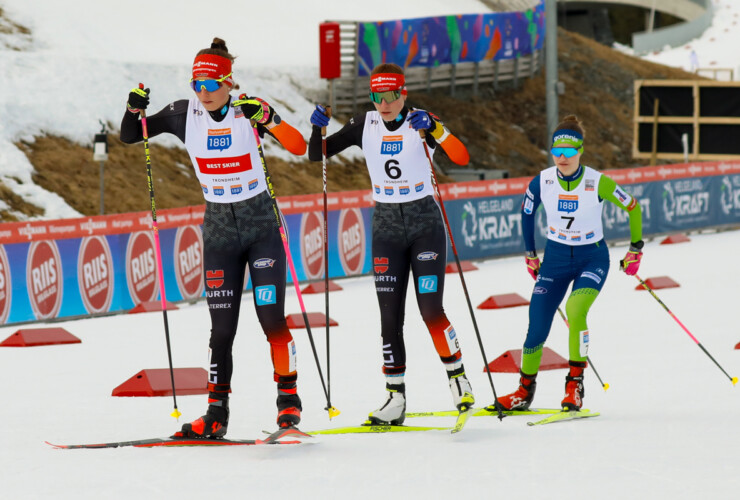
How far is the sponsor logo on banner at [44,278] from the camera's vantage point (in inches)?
565

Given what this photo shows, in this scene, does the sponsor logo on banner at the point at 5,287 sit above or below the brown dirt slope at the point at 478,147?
below

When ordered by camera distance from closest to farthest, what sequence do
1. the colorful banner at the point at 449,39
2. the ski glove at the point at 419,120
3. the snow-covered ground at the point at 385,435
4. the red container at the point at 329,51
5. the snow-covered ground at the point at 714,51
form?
the snow-covered ground at the point at 385,435, the ski glove at the point at 419,120, the red container at the point at 329,51, the colorful banner at the point at 449,39, the snow-covered ground at the point at 714,51

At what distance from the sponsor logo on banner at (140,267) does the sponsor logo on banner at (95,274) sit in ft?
1.04

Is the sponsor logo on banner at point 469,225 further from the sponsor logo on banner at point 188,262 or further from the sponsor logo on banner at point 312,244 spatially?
the sponsor logo on banner at point 188,262

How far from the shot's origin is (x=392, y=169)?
7719 millimetres

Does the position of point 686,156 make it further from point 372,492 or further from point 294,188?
point 372,492

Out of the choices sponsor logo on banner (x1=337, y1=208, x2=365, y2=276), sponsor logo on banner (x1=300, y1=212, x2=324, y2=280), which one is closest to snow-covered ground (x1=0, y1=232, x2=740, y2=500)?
sponsor logo on banner (x1=300, y1=212, x2=324, y2=280)

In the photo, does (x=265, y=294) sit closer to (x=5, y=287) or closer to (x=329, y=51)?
(x=5, y=287)

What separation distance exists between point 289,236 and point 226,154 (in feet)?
35.9

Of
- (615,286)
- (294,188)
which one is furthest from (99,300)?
(294,188)

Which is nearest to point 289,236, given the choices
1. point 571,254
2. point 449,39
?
point 571,254

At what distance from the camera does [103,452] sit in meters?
6.98

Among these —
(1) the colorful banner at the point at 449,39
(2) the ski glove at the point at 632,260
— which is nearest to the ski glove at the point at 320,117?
(2) the ski glove at the point at 632,260

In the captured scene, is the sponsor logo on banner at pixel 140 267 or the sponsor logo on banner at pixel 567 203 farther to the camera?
Answer: the sponsor logo on banner at pixel 140 267
